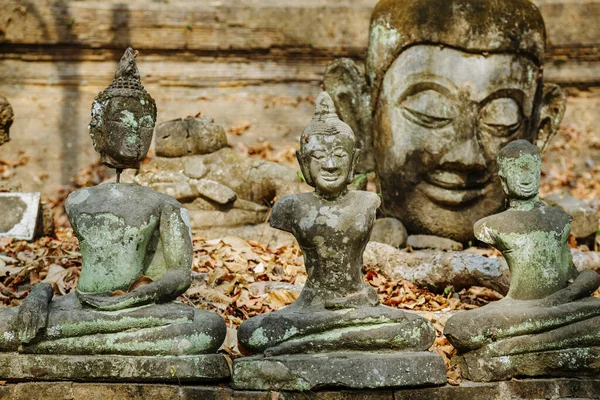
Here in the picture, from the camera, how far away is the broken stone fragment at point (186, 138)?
8531 mm

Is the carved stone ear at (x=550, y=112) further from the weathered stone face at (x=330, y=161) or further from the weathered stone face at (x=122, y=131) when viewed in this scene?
the weathered stone face at (x=122, y=131)

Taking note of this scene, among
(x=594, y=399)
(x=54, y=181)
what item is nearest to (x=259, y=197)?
(x=54, y=181)

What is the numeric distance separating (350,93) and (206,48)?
4.01 metres

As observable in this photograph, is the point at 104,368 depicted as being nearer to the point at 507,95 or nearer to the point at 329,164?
the point at 329,164

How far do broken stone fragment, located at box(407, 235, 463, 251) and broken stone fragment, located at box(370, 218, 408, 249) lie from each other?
0.09 metres

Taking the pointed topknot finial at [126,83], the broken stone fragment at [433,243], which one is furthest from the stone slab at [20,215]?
the broken stone fragment at [433,243]

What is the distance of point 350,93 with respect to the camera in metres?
7.82

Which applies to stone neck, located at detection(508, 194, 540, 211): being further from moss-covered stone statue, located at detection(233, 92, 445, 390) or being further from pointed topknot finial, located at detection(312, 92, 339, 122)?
pointed topknot finial, located at detection(312, 92, 339, 122)

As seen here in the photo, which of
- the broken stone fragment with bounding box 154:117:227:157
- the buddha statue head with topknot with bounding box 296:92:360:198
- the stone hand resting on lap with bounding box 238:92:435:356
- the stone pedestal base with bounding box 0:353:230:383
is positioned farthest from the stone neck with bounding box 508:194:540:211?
the broken stone fragment with bounding box 154:117:227:157

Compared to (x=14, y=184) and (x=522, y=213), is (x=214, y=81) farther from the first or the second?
(x=522, y=213)

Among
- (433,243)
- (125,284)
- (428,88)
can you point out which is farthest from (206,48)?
(125,284)

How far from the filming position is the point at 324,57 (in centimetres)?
1144

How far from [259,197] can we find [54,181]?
116 inches

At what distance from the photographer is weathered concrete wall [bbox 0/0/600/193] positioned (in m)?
11.2
